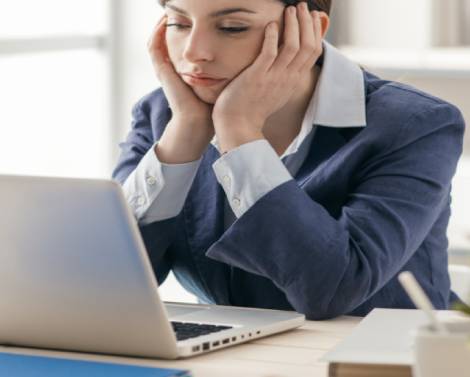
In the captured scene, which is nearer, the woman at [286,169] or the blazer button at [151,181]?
the woman at [286,169]

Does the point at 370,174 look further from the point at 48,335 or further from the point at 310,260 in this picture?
the point at 48,335

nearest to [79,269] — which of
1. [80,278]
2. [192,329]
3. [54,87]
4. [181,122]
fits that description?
[80,278]

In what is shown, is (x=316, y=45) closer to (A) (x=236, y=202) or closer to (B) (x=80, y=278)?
(A) (x=236, y=202)

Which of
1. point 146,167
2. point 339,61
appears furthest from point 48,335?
point 339,61

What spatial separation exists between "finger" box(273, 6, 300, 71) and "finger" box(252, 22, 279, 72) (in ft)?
0.06

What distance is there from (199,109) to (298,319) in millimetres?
486

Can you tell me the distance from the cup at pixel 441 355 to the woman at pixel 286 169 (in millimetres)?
576

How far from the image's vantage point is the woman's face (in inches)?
71.1

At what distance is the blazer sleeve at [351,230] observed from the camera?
1643mm

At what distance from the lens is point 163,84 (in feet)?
6.46

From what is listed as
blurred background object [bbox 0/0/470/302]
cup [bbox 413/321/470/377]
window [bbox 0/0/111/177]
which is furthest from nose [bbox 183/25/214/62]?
window [bbox 0/0/111/177]

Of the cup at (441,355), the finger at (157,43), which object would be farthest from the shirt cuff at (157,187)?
the cup at (441,355)

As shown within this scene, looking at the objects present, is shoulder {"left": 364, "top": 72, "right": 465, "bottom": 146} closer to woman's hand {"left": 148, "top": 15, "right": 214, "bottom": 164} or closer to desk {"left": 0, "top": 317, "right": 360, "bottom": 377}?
woman's hand {"left": 148, "top": 15, "right": 214, "bottom": 164}

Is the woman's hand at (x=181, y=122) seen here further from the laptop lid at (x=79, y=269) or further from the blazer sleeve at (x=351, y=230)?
the laptop lid at (x=79, y=269)
